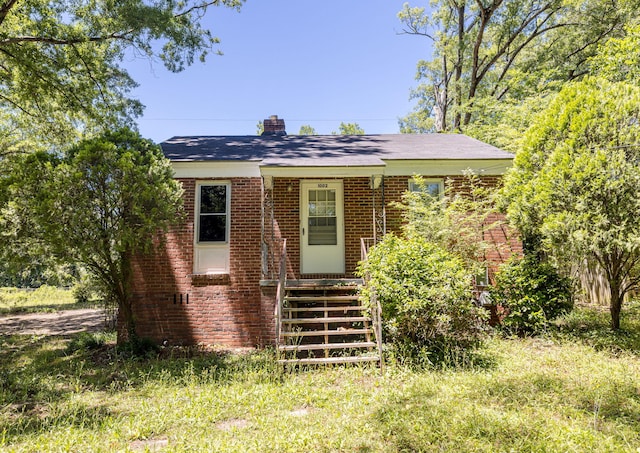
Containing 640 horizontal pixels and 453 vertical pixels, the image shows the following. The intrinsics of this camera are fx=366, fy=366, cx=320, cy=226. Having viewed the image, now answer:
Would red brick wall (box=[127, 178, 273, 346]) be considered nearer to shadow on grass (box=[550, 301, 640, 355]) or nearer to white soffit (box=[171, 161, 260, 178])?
white soffit (box=[171, 161, 260, 178])

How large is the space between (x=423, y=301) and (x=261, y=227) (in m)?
4.05

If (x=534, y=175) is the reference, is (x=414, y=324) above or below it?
below

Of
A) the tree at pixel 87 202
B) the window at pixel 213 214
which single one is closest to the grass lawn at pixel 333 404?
the tree at pixel 87 202

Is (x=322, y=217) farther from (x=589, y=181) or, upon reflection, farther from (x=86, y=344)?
(x=86, y=344)

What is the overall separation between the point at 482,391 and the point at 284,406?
248 centimetres

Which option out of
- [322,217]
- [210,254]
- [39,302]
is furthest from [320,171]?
[39,302]

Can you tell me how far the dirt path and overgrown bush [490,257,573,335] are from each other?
10.5m

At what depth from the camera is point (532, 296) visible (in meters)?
7.18

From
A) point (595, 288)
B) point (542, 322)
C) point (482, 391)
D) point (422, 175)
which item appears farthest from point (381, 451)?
point (595, 288)

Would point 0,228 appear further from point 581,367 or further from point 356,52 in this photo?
point 356,52

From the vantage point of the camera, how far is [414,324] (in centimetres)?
612

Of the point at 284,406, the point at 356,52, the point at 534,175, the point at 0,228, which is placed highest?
the point at 356,52

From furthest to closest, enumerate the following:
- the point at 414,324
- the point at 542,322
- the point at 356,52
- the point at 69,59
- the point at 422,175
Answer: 1. the point at 356,52
2. the point at 69,59
3. the point at 422,175
4. the point at 542,322
5. the point at 414,324

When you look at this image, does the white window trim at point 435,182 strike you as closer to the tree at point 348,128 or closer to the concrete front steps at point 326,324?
the concrete front steps at point 326,324
